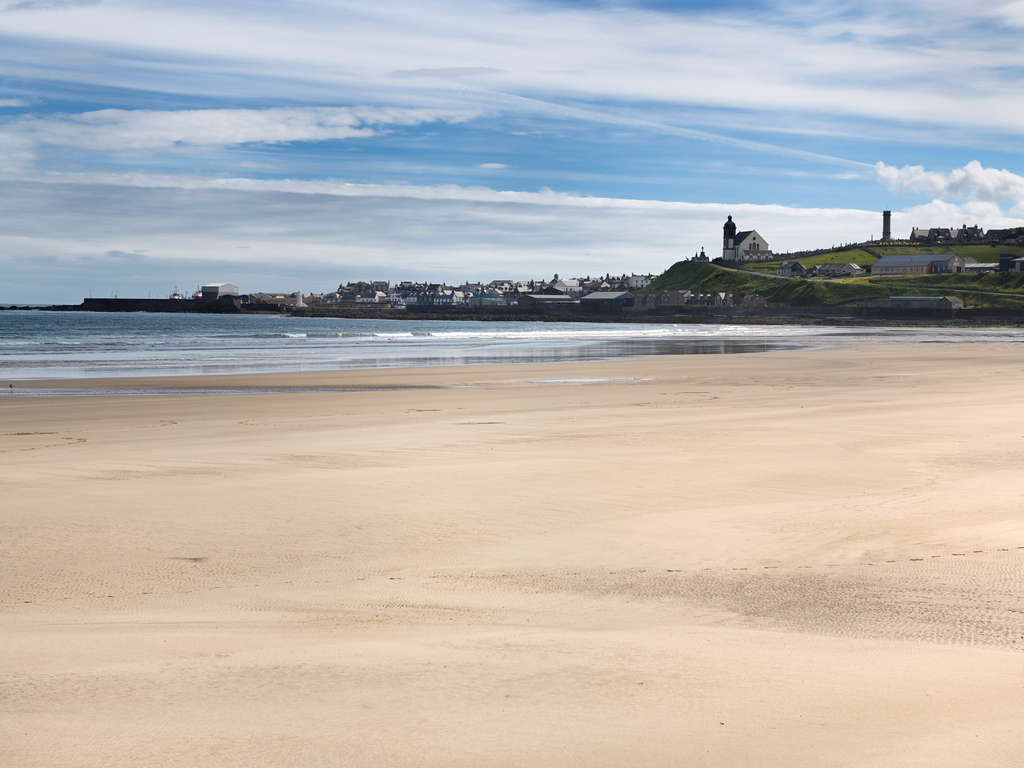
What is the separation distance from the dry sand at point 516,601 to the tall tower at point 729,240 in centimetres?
18294

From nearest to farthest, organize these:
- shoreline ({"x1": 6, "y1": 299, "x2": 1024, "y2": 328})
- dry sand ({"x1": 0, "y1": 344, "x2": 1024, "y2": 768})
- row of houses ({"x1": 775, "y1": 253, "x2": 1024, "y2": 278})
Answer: dry sand ({"x1": 0, "y1": 344, "x2": 1024, "y2": 768}) → shoreline ({"x1": 6, "y1": 299, "x2": 1024, "y2": 328}) → row of houses ({"x1": 775, "y1": 253, "x2": 1024, "y2": 278})

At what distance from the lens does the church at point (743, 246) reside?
184 meters

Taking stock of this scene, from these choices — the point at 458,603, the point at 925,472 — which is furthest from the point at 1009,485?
the point at 458,603

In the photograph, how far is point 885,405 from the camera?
15125 mm

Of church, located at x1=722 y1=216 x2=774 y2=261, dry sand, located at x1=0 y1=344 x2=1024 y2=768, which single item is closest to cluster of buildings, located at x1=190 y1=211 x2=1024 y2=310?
church, located at x1=722 y1=216 x2=774 y2=261

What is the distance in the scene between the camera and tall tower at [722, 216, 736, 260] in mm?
186250

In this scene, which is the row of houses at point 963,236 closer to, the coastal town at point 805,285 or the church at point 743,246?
the coastal town at point 805,285

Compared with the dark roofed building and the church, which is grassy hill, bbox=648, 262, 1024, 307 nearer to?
the dark roofed building

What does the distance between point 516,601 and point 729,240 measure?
632 ft

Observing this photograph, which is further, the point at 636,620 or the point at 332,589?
the point at 332,589

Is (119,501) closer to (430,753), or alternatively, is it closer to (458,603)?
(458,603)

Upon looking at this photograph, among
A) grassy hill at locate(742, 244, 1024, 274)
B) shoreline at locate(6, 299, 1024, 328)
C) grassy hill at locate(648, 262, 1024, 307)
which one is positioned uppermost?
grassy hill at locate(742, 244, 1024, 274)

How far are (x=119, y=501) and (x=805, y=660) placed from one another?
5.95m

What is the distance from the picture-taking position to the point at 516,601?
192 inches
